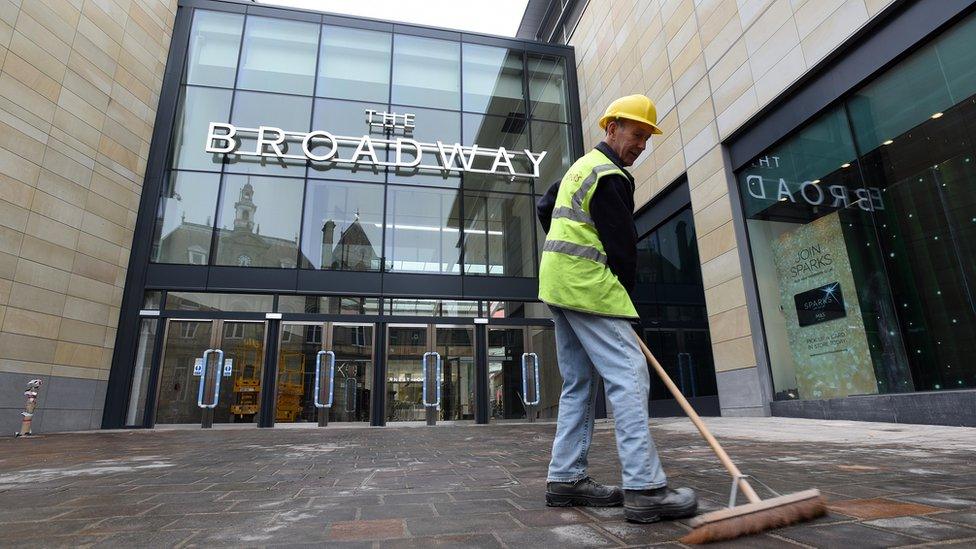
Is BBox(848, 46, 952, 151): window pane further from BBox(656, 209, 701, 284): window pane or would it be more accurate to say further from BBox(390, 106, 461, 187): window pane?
BBox(390, 106, 461, 187): window pane

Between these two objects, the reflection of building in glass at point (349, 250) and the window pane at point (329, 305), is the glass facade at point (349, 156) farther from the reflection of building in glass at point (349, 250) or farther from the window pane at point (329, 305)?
the window pane at point (329, 305)

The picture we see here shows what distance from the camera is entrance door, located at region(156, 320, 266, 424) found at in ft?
34.9

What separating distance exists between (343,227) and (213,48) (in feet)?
20.1

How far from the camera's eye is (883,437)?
4316 mm

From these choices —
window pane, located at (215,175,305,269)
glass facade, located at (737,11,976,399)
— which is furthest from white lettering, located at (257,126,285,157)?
glass facade, located at (737,11,976,399)

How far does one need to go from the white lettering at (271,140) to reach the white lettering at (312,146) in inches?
21.8

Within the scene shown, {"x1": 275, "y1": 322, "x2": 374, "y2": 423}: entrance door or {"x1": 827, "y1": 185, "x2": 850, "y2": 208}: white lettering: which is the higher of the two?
{"x1": 827, "y1": 185, "x2": 850, "y2": 208}: white lettering

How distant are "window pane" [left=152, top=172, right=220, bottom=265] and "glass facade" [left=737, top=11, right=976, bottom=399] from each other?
11770 millimetres

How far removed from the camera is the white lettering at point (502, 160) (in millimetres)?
13555

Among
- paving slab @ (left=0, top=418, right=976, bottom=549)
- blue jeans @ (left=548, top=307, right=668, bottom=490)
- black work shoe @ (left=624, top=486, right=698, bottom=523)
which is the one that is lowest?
paving slab @ (left=0, top=418, right=976, bottom=549)

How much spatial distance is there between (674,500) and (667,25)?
10.8m

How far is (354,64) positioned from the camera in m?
13.9

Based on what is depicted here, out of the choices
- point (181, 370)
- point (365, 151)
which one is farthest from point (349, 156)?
point (181, 370)

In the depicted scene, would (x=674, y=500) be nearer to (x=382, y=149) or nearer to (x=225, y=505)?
(x=225, y=505)
